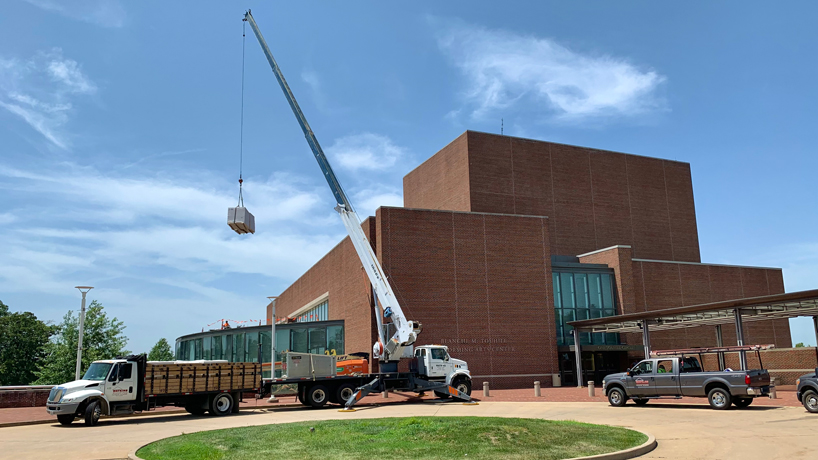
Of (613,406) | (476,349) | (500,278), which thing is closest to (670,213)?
(500,278)

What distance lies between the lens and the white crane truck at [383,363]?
27.9 m

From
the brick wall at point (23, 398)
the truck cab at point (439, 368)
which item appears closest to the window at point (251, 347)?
the brick wall at point (23, 398)

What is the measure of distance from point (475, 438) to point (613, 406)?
1336 cm

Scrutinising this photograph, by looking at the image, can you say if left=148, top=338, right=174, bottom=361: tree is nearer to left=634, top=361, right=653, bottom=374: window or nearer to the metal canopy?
the metal canopy

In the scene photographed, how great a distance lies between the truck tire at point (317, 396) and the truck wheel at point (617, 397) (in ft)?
38.8

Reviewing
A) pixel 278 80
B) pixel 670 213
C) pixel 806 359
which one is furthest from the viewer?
pixel 670 213

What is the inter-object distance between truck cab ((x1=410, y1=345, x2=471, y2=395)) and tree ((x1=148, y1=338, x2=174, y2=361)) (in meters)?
98.1

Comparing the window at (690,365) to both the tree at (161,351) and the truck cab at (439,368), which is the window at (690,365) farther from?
the tree at (161,351)

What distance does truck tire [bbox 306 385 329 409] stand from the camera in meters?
27.7

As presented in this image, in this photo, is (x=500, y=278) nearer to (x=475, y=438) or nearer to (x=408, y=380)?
(x=408, y=380)

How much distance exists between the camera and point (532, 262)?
4234cm

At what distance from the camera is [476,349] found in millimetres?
39469

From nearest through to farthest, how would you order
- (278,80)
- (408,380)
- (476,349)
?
(408,380) → (278,80) → (476,349)

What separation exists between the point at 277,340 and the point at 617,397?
26.3 m
